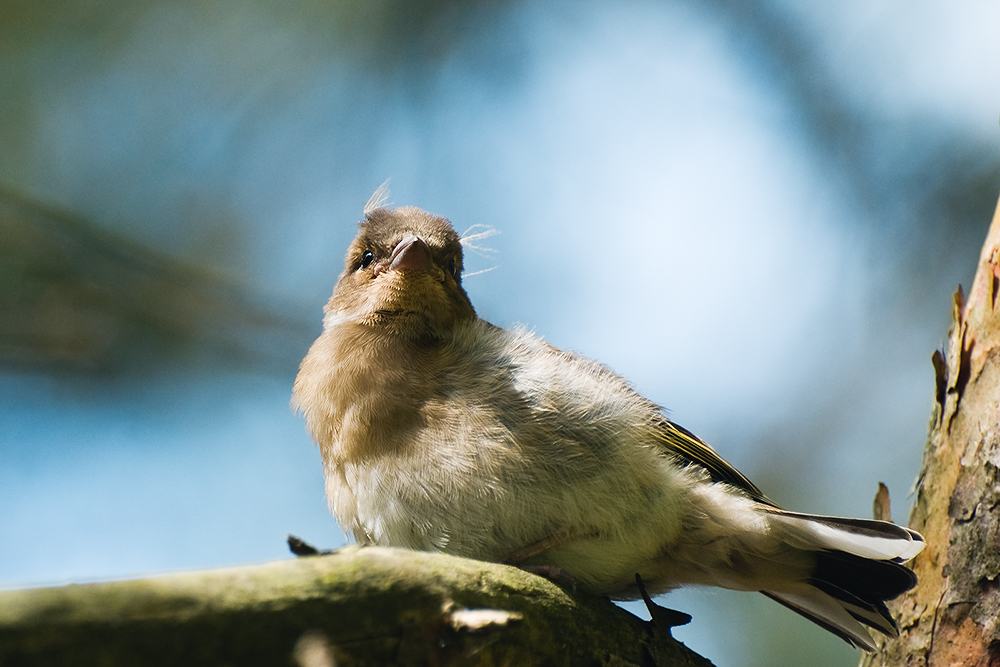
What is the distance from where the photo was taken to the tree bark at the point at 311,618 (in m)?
1.33

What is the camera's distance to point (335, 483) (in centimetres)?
322

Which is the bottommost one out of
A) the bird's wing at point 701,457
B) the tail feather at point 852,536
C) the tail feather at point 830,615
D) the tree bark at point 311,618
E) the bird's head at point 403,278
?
the tree bark at point 311,618

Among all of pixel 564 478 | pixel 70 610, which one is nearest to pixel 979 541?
pixel 564 478

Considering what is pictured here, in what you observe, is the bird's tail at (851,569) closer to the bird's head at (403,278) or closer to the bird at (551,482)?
the bird at (551,482)

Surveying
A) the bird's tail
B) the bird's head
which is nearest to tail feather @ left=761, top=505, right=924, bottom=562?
the bird's tail

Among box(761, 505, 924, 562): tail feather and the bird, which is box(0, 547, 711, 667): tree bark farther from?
box(761, 505, 924, 562): tail feather

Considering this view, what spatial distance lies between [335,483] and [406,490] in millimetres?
466

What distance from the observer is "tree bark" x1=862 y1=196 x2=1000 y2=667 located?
3012 millimetres

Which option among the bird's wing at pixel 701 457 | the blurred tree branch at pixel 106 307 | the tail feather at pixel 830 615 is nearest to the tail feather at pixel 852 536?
the bird's wing at pixel 701 457

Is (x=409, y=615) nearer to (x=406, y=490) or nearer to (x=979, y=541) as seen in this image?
(x=406, y=490)

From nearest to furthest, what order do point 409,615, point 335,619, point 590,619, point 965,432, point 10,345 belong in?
1. point 335,619
2. point 409,615
3. point 590,619
4. point 965,432
5. point 10,345

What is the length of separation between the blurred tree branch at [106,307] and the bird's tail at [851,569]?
4.37 metres

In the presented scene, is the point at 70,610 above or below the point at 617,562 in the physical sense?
below

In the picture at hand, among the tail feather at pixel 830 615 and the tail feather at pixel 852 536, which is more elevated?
the tail feather at pixel 852 536
